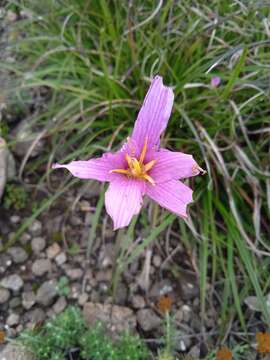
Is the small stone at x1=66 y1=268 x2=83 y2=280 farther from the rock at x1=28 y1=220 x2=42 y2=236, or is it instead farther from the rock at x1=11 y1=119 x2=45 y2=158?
the rock at x1=11 y1=119 x2=45 y2=158

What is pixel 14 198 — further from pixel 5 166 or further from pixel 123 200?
pixel 123 200

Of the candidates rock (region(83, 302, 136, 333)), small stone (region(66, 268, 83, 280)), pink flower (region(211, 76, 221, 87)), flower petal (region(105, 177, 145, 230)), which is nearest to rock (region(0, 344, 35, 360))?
rock (region(83, 302, 136, 333))

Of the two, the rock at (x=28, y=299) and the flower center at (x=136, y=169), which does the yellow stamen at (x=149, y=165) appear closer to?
the flower center at (x=136, y=169)

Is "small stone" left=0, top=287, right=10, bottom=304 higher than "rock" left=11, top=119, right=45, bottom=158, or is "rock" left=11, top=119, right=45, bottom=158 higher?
"rock" left=11, top=119, right=45, bottom=158

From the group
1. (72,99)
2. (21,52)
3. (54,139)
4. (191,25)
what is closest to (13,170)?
(54,139)

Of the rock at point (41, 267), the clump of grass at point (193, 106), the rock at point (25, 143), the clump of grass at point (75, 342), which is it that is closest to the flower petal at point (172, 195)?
the clump of grass at point (193, 106)
